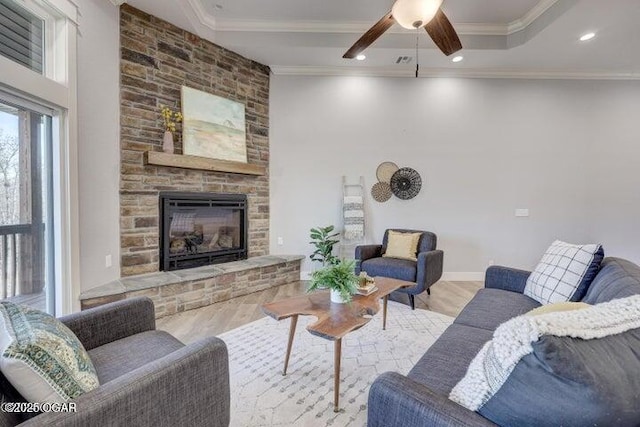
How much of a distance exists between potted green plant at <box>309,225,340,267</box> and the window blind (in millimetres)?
3086

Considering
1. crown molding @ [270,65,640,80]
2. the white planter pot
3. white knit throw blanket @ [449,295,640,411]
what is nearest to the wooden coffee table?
the white planter pot

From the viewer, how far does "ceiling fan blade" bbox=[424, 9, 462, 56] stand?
2.20 metres

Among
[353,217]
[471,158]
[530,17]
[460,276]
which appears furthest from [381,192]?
[530,17]

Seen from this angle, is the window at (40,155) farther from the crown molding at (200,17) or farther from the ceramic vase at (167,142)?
the crown molding at (200,17)

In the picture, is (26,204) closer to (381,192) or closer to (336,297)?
(336,297)

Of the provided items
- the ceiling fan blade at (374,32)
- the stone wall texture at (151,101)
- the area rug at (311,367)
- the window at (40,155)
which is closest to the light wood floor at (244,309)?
the area rug at (311,367)

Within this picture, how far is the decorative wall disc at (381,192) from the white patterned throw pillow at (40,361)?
377cm

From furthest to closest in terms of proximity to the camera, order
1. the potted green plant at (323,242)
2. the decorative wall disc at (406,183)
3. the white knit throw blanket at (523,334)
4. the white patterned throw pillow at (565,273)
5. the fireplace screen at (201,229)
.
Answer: the decorative wall disc at (406,183), the potted green plant at (323,242), the fireplace screen at (201,229), the white patterned throw pillow at (565,273), the white knit throw blanket at (523,334)

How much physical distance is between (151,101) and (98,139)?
2.37 feet

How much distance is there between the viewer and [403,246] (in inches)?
148

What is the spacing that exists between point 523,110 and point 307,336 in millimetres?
4303

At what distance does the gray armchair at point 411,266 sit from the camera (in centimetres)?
320

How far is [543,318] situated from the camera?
2.65 feet

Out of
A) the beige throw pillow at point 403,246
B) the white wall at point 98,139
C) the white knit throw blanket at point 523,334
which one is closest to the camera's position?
the white knit throw blanket at point 523,334
